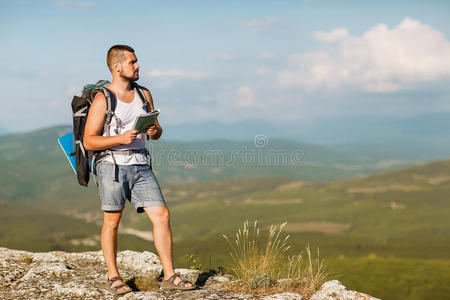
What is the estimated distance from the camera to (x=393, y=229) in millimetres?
155250

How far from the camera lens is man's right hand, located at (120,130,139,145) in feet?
21.9

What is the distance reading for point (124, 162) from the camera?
23.3ft

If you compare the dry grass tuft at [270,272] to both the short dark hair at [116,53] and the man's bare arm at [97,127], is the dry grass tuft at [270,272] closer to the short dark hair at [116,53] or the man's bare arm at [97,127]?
the man's bare arm at [97,127]

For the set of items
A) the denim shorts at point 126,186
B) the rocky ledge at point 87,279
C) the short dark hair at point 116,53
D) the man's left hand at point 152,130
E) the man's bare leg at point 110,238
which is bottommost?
the rocky ledge at point 87,279

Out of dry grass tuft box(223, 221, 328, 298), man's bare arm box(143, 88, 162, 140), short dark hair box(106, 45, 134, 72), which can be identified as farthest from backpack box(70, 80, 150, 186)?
dry grass tuft box(223, 221, 328, 298)

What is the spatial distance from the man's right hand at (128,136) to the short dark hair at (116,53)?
44.5 inches

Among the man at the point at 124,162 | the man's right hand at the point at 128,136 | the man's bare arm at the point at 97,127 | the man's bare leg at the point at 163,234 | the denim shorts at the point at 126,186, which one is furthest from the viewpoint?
the man's bare leg at the point at 163,234

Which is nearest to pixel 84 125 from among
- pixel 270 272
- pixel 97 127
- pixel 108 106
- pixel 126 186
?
pixel 97 127

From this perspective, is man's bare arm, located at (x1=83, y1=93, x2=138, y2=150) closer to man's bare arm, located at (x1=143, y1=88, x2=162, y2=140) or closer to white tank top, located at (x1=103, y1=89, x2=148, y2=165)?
white tank top, located at (x1=103, y1=89, x2=148, y2=165)

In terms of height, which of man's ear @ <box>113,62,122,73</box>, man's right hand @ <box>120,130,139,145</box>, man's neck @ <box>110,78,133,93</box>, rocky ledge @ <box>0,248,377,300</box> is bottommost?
rocky ledge @ <box>0,248,377,300</box>

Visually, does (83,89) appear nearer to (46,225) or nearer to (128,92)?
(128,92)

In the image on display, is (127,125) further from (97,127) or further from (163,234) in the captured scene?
(163,234)

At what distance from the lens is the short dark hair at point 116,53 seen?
7004 millimetres

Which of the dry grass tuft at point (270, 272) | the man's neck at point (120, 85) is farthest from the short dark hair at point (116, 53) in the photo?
the dry grass tuft at point (270, 272)
